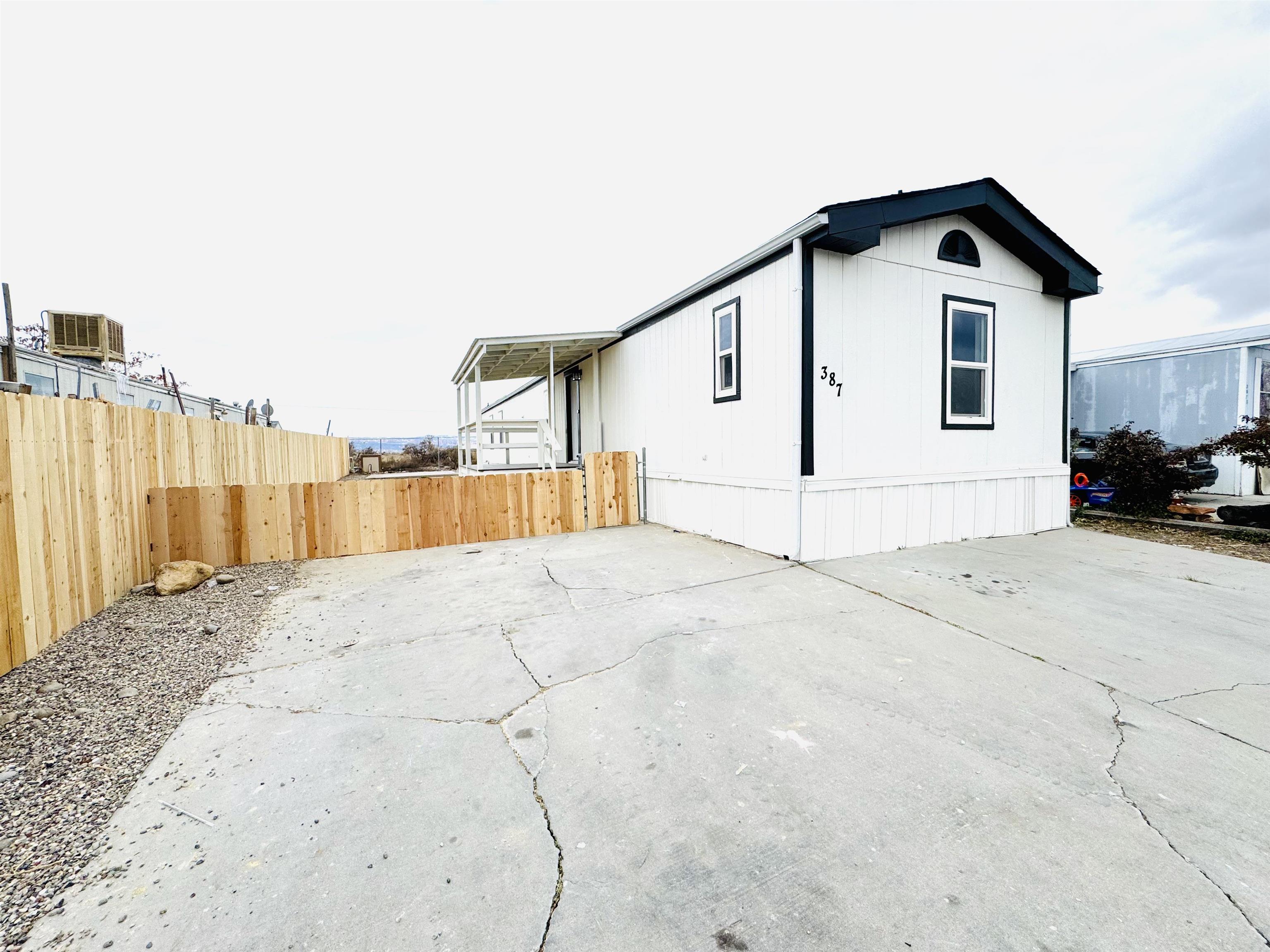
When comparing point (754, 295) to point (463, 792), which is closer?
point (463, 792)

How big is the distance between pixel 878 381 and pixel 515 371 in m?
9.21

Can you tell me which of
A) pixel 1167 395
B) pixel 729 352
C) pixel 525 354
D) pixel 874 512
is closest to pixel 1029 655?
pixel 874 512

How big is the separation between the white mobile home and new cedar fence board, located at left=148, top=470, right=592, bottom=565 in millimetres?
2100

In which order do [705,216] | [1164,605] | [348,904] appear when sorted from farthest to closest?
[705,216] → [1164,605] → [348,904]

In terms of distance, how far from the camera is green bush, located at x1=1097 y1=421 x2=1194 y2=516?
302 inches

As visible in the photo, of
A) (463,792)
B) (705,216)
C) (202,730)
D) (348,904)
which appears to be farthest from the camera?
(705,216)

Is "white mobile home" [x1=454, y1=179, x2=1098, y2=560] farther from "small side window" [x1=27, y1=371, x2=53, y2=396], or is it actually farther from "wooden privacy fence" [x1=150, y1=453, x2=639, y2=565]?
"small side window" [x1=27, y1=371, x2=53, y2=396]

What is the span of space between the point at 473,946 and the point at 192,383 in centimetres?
2465

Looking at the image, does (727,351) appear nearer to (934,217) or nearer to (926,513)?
(934,217)

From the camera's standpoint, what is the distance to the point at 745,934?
4.24 feet

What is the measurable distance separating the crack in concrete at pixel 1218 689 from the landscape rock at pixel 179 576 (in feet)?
23.0

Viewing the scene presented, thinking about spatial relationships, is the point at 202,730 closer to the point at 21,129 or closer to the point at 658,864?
the point at 658,864

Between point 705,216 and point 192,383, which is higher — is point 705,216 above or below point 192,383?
above

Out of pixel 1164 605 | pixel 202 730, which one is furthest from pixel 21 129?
pixel 1164 605
